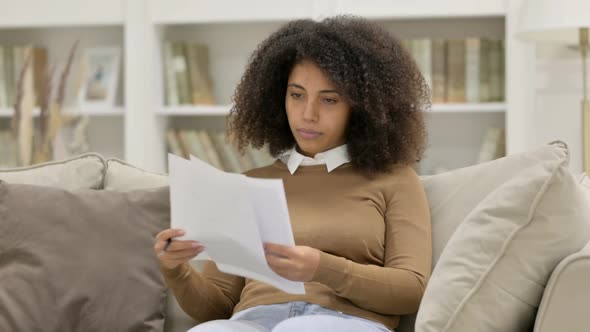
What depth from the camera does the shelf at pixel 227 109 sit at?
140 inches

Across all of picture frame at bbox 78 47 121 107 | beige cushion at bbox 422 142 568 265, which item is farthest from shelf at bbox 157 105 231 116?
beige cushion at bbox 422 142 568 265

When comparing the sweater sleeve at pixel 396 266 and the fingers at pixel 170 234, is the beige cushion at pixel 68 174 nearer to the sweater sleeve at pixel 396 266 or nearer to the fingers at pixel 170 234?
the fingers at pixel 170 234

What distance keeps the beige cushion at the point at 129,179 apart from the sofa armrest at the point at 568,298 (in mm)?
1041

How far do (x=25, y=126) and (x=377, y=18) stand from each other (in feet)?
5.02

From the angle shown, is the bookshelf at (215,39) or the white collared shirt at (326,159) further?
the bookshelf at (215,39)

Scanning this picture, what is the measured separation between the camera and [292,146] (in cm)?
207

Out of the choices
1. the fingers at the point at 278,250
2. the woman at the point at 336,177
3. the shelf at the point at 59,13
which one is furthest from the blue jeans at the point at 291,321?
the shelf at the point at 59,13

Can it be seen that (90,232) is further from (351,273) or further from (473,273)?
(473,273)

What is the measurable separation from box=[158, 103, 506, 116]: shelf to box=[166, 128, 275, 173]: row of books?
0.30 ft

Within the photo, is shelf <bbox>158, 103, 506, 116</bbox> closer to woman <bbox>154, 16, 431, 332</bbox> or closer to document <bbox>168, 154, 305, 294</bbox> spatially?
woman <bbox>154, 16, 431, 332</bbox>

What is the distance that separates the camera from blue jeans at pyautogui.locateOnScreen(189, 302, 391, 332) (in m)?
1.53

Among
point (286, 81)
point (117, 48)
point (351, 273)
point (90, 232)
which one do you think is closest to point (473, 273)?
point (351, 273)

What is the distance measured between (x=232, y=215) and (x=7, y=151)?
2661 millimetres

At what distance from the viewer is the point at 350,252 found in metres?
1.76
